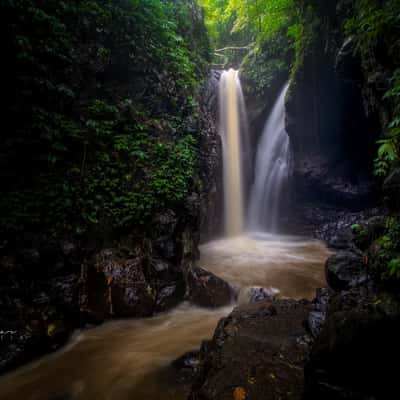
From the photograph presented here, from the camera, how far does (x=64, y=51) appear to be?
17.9 ft

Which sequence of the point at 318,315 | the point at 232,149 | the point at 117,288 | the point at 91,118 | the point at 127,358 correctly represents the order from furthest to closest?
the point at 232,149, the point at 91,118, the point at 117,288, the point at 127,358, the point at 318,315

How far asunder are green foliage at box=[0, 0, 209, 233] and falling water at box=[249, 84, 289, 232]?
5.91 m

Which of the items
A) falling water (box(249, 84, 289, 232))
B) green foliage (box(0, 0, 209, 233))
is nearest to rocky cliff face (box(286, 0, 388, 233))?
falling water (box(249, 84, 289, 232))

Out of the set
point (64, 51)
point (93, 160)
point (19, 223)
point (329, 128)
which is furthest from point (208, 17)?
point (19, 223)

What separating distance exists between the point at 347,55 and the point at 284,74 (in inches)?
225

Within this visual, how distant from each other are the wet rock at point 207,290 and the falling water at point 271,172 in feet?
23.1

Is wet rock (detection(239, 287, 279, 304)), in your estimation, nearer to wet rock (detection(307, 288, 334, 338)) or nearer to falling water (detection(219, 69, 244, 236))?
wet rock (detection(307, 288, 334, 338))

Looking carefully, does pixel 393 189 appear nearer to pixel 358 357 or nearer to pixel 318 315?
pixel 318 315

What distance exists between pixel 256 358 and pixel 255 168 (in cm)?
1108

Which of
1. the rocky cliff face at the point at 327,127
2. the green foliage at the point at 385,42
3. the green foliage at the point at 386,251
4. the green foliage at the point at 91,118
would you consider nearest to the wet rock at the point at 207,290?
the green foliage at the point at 91,118

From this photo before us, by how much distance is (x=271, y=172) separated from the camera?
12.0m

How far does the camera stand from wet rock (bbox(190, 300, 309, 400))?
6.49 ft

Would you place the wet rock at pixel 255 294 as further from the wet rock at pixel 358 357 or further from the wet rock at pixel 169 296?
the wet rock at pixel 358 357

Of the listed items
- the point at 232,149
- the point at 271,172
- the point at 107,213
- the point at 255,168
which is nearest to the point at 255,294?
the point at 107,213
